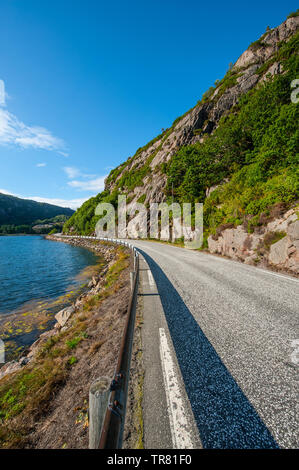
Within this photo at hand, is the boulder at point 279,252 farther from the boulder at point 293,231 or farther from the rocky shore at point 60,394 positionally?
the rocky shore at point 60,394

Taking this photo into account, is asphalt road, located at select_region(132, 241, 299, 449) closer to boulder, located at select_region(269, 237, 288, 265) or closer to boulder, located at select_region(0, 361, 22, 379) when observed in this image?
boulder, located at select_region(269, 237, 288, 265)

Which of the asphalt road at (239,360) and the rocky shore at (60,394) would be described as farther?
the rocky shore at (60,394)

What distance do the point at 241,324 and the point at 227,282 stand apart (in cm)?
291

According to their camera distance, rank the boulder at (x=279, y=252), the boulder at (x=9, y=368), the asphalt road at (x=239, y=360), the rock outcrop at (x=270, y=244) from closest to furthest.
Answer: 1. the asphalt road at (x=239, y=360)
2. the boulder at (x=9, y=368)
3. the rock outcrop at (x=270, y=244)
4. the boulder at (x=279, y=252)

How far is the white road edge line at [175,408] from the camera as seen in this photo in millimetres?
1645

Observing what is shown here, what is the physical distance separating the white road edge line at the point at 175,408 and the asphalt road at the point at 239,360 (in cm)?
12

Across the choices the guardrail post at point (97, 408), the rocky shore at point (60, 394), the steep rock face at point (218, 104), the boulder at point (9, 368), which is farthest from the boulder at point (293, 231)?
the steep rock face at point (218, 104)

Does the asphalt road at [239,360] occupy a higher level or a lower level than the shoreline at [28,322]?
higher

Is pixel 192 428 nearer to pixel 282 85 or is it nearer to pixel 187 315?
pixel 187 315

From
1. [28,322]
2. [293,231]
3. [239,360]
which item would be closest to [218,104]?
[293,231]

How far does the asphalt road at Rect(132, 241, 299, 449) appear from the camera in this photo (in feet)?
5.74

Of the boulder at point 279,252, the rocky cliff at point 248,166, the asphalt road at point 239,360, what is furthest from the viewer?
the rocky cliff at point 248,166

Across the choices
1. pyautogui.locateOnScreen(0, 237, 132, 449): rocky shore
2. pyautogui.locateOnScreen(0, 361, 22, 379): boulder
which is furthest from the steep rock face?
pyautogui.locateOnScreen(0, 237, 132, 449): rocky shore
